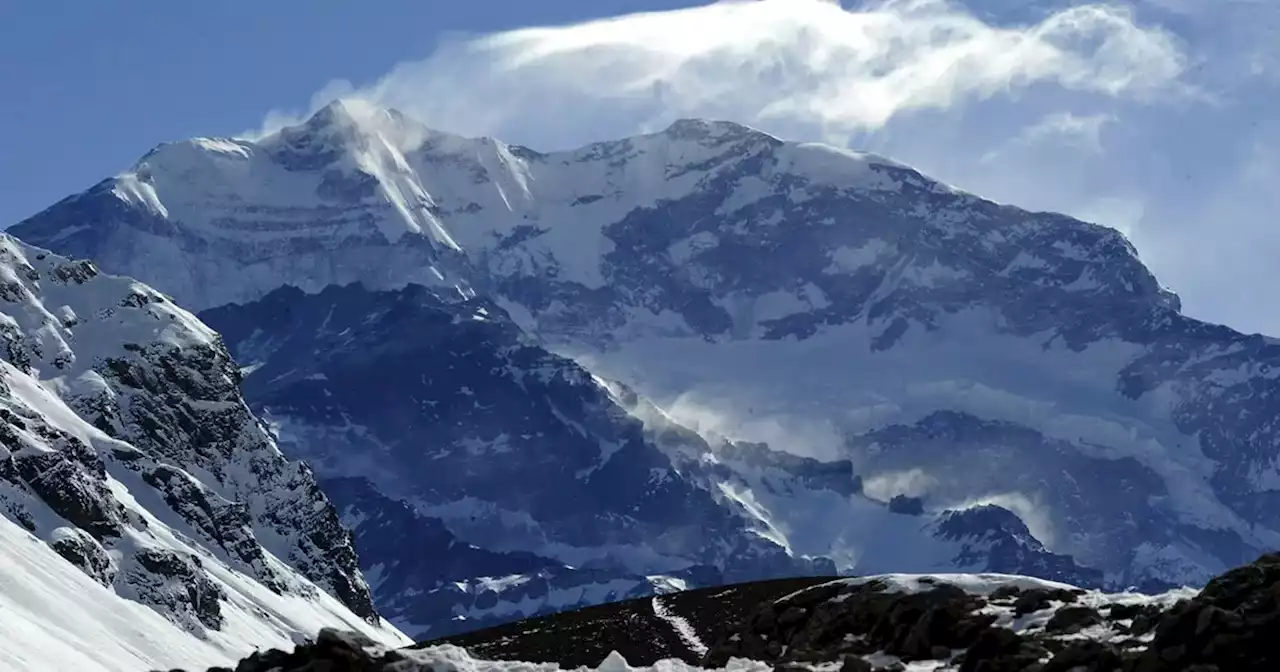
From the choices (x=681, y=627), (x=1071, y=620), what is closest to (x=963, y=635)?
(x=1071, y=620)

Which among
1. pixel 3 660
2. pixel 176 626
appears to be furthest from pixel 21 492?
pixel 3 660

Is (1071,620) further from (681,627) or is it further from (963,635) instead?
(681,627)

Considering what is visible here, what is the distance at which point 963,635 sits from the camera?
115 ft

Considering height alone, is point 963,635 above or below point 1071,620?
above

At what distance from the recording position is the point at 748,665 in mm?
34750

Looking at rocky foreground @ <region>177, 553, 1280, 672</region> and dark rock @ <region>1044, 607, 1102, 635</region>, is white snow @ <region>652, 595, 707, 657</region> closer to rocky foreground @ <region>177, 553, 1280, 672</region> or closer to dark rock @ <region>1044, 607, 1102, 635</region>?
rocky foreground @ <region>177, 553, 1280, 672</region>

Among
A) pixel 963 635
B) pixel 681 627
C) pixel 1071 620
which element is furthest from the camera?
pixel 681 627

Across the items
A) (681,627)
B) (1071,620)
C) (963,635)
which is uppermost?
(681,627)

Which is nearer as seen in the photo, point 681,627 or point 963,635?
point 963,635

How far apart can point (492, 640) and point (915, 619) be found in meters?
15.8

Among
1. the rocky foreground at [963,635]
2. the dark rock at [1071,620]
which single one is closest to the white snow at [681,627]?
the rocky foreground at [963,635]

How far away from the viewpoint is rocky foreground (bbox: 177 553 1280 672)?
2989 centimetres

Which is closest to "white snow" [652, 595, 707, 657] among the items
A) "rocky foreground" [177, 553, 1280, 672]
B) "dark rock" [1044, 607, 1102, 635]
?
"rocky foreground" [177, 553, 1280, 672]

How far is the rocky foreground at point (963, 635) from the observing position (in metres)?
29.9
